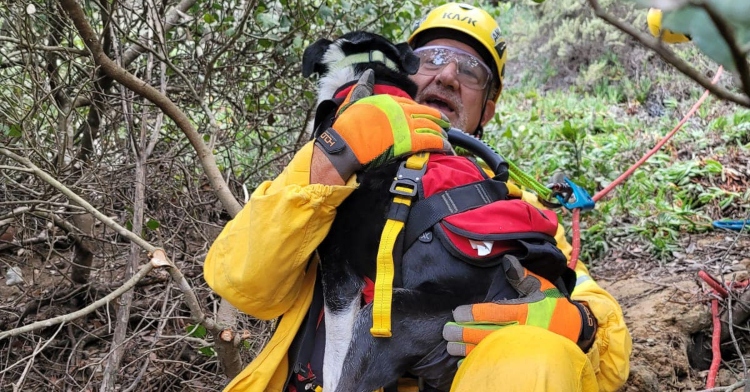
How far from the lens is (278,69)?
13.1ft

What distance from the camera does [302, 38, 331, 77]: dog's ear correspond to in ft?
6.98

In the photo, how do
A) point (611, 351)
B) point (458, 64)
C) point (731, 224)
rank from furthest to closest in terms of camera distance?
point (731, 224), point (458, 64), point (611, 351)

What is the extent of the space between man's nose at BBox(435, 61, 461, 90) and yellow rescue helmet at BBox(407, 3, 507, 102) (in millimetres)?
213

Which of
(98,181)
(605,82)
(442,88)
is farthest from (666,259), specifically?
(605,82)

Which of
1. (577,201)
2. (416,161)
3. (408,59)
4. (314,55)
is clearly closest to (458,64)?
(577,201)

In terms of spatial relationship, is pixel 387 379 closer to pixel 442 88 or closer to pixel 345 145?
Answer: pixel 345 145

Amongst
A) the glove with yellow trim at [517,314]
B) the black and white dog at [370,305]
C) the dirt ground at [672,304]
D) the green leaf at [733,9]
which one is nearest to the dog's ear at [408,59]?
the black and white dog at [370,305]

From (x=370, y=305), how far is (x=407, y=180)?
0.40 meters

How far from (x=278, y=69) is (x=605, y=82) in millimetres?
5818

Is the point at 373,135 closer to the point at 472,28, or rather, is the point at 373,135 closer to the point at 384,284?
the point at 384,284

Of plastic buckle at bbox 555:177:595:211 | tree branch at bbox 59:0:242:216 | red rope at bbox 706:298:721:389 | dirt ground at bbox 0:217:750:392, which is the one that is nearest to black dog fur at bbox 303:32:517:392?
tree branch at bbox 59:0:242:216

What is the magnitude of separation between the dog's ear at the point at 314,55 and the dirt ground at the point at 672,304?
2083mm

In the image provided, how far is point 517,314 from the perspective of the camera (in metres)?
1.77

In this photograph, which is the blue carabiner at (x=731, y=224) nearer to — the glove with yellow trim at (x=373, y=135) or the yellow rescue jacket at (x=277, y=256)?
the yellow rescue jacket at (x=277, y=256)
